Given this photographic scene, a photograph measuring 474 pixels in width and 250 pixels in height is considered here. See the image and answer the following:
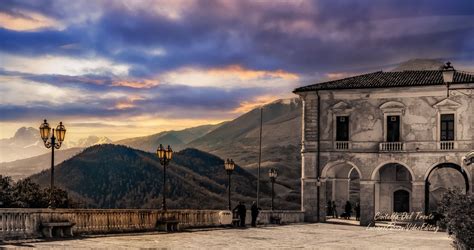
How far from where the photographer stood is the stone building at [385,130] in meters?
43.5

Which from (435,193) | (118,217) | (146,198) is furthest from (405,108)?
(146,198)

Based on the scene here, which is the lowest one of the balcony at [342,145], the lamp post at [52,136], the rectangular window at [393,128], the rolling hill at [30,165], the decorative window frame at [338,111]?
the rolling hill at [30,165]

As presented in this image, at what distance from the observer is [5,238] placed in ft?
65.2

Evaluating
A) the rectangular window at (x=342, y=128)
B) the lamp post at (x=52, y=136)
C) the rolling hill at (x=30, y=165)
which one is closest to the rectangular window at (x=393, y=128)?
the rectangular window at (x=342, y=128)

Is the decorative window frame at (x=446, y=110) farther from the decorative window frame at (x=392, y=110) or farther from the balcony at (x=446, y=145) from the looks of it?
the decorative window frame at (x=392, y=110)

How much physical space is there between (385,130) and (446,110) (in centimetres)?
381

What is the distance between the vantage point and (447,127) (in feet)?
143

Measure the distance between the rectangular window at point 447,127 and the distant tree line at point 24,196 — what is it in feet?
88.4

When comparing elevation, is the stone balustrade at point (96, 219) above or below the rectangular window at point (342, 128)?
below

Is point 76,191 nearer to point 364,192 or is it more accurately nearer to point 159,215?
point 364,192

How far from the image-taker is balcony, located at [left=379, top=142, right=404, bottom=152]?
44750 mm

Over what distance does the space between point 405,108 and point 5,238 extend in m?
30.0

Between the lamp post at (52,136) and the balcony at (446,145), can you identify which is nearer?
the lamp post at (52,136)

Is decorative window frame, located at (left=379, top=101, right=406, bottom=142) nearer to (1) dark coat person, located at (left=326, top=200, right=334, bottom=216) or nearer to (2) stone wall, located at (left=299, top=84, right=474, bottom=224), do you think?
(2) stone wall, located at (left=299, top=84, right=474, bottom=224)
